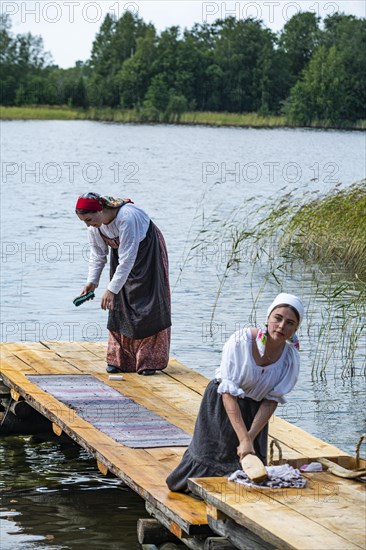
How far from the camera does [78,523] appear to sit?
22.9 feet

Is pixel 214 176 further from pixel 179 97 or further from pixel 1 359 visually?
pixel 179 97

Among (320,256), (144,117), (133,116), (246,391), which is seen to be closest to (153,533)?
(246,391)

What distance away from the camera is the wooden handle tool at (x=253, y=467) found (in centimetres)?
540

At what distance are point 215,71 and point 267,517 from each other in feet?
294

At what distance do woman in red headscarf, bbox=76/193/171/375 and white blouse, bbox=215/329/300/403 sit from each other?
8.97 ft

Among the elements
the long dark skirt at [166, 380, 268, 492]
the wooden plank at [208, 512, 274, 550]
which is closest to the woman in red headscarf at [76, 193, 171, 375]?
the long dark skirt at [166, 380, 268, 492]

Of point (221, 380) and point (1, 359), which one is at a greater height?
point (221, 380)

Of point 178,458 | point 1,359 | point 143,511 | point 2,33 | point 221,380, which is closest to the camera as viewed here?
point 221,380

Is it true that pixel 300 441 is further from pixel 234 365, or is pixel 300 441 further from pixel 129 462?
pixel 234 365

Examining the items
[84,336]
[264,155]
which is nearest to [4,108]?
[264,155]

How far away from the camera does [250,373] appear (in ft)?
18.2

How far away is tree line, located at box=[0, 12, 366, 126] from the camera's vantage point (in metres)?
82.1

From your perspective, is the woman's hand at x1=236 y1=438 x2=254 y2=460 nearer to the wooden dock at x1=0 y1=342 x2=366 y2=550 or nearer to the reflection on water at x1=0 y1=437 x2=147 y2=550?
the wooden dock at x1=0 y1=342 x2=366 y2=550

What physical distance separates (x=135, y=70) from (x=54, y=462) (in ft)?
291
